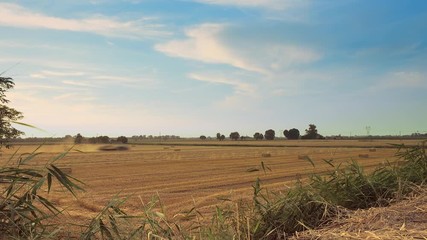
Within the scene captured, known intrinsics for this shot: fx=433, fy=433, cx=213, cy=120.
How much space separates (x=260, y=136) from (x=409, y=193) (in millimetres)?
172467

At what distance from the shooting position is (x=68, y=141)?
3.71m

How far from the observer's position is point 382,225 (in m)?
3.33

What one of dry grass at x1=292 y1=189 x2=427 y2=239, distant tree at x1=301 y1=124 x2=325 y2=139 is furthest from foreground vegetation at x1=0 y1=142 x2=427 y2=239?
distant tree at x1=301 y1=124 x2=325 y2=139

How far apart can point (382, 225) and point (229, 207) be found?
190 centimetres

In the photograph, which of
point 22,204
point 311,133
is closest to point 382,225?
point 22,204

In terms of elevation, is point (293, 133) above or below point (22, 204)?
above

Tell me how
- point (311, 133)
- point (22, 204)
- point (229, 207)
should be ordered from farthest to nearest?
1. point (311, 133)
2. point (229, 207)
3. point (22, 204)

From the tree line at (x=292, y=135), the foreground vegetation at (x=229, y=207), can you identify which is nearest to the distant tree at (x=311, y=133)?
the tree line at (x=292, y=135)

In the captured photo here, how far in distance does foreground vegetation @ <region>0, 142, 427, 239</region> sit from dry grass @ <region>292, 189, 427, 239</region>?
396 millimetres

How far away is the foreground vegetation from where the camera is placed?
3258 millimetres

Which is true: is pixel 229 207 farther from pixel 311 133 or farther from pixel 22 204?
pixel 311 133

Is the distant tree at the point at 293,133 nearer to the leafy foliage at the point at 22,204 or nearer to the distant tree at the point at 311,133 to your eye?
the distant tree at the point at 311,133

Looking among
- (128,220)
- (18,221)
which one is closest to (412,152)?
(128,220)

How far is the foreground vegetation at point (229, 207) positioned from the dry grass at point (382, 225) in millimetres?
396
